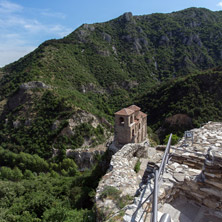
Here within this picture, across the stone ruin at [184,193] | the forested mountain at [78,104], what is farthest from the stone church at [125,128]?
the stone ruin at [184,193]

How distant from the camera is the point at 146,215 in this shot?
3.36 m

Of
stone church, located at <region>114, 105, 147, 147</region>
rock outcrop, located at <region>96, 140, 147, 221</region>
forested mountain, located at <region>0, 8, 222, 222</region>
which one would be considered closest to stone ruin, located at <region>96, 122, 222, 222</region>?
rock outcrop, located at <region>96, 140, 147, 221</region>

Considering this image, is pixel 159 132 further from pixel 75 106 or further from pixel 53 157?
pixel 53 157

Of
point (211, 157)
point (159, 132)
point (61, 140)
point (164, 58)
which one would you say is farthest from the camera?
point (164, 58)

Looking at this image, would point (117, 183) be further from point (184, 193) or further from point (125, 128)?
point (125, 128)

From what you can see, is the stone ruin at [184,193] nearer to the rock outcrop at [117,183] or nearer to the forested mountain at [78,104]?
the rock outcrop at [117,183]

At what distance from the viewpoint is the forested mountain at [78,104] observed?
11.2 meters

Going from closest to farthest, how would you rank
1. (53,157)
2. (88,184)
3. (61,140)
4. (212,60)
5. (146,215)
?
(146,215), (88,184), (53,157), (61,140), (212,60)

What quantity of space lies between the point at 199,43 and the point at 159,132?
71.5m

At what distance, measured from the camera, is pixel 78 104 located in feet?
126

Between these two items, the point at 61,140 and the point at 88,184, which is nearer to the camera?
the point at 88,184

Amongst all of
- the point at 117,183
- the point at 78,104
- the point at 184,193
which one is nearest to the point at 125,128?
the point at 117,183

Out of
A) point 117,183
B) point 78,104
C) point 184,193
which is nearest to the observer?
point 184,193

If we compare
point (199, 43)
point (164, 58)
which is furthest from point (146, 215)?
point (199, 43)
